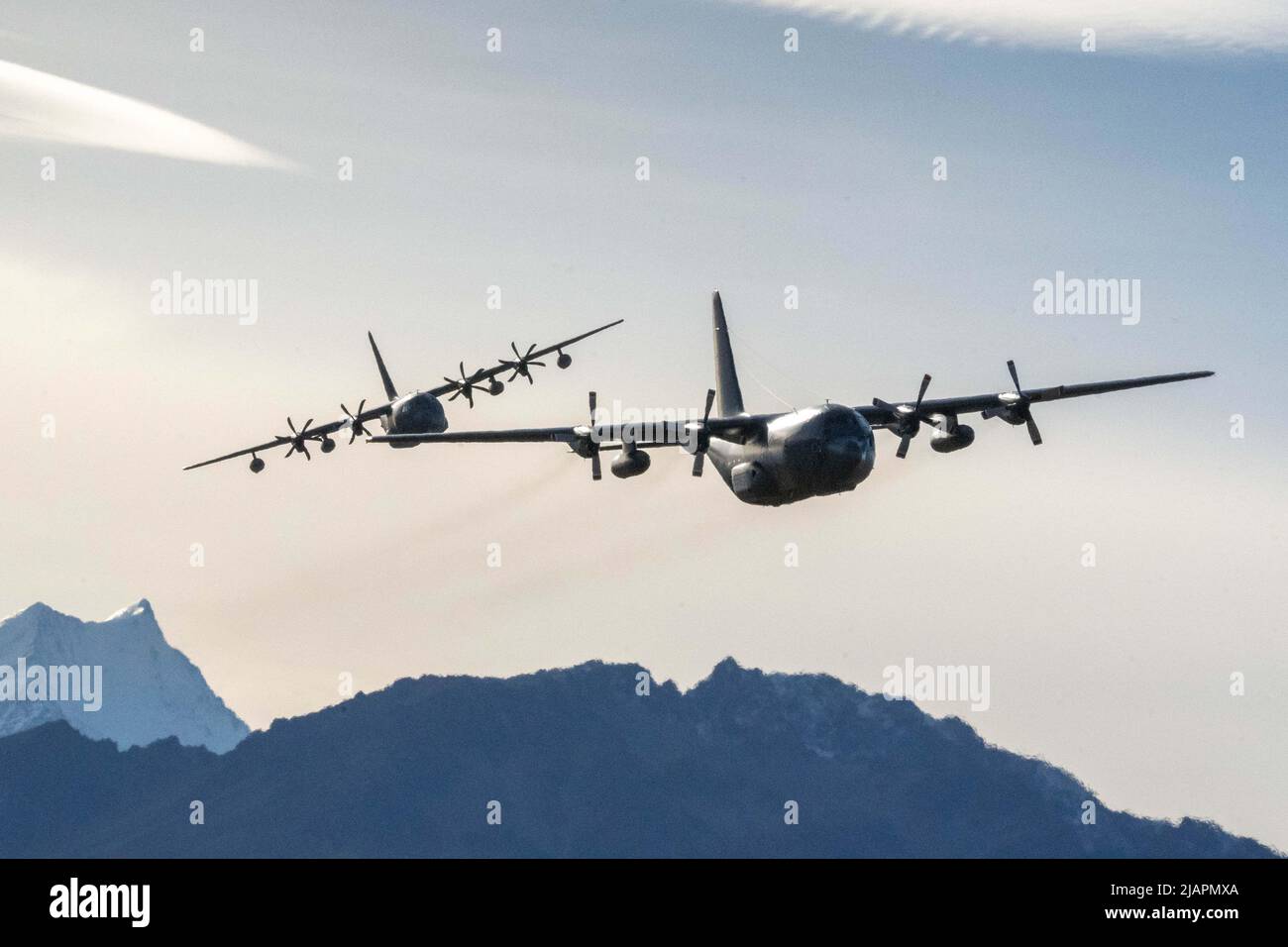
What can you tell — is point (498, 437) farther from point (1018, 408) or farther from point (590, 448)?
point (1018, 408)

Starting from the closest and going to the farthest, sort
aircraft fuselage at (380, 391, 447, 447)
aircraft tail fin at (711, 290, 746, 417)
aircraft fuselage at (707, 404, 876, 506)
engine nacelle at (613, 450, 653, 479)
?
1. aircraft fuselage at (707, 404, 876, 506)
2. engine nacelle at (613, 450, 653, 479)
3. aircraft tail fin at (711, 290, 746, 417)
4. aircraft fuselage at (380, 391, 447, 447)

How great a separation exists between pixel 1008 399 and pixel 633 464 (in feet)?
63.2

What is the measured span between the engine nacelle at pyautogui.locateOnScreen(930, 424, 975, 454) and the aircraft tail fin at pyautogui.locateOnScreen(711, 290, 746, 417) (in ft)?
51.8

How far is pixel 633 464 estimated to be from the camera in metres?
79.4

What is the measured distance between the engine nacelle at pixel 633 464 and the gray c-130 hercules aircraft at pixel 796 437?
49 mm

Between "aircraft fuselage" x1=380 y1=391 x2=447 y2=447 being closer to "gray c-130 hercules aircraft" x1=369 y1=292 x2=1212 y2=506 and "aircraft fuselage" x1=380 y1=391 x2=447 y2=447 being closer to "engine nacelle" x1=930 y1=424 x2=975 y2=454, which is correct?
"gray c-130 hercules aircraft" x1=369 y1=292 x2=1212 y2=506

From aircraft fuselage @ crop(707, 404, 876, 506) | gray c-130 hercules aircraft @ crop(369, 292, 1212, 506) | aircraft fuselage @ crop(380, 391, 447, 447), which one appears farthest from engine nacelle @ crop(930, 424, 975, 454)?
aircraft fuselage @ crop(380, 391, 447, 447)

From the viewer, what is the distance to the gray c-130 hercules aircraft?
2918 inches

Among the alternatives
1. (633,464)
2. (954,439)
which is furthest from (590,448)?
(954,439)
